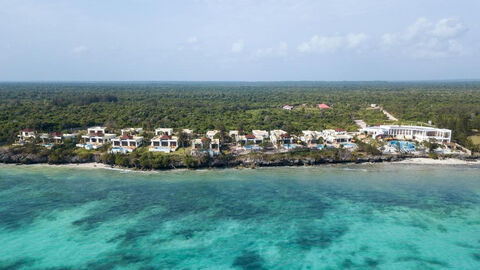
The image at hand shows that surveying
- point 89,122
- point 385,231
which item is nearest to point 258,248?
point 385,231

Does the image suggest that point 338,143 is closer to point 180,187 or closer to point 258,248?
point 180,187

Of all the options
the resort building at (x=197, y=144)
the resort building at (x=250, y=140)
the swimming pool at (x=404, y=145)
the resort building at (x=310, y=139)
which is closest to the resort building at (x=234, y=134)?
the resort building at (x=250, y=140)

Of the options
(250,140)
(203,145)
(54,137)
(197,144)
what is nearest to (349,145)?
(250,140)

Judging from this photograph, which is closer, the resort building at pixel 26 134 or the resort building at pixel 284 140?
the resort building at pixel 284 140

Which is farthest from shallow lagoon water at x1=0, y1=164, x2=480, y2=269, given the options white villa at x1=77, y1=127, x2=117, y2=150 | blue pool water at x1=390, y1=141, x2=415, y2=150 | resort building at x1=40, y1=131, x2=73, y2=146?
resort building at x1=40, y1=131, x2=73, y2=146

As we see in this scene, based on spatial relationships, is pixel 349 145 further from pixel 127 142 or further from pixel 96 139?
pixel 96 139

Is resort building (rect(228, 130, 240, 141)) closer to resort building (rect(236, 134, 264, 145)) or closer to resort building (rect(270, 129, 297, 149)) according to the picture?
resort building (rect(236, 134, 264, 145))

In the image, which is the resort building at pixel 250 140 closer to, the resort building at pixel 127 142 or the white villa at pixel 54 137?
the resort building at pixel 127 142

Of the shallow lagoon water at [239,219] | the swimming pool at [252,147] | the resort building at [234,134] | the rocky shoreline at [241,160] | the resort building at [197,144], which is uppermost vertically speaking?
the resort building at [234,134]
